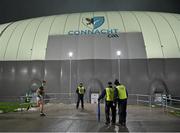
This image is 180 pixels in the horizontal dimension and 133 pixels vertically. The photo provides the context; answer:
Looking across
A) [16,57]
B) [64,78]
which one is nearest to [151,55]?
[64,78]

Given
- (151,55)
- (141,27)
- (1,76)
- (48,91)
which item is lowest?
(48,91)

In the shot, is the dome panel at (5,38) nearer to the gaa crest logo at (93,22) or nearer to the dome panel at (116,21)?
the gaa crest logo at (93,22)

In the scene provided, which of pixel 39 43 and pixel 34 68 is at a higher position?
pixel 39 43

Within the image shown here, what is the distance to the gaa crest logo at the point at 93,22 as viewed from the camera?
27.0 meters

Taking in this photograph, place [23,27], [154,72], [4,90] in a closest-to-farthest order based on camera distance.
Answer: [154,72], [4,90], [23,27]

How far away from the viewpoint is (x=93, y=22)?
27.5 m

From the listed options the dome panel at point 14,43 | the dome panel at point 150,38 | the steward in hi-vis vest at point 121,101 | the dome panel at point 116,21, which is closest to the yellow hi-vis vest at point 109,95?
the steward in hi-vis vest at point 121,101

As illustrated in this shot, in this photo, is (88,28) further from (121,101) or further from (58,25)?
(121,101)

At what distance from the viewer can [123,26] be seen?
2684 cm

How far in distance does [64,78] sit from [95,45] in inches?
183

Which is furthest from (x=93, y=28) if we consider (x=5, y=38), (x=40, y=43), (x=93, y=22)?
(x=5, y=38)

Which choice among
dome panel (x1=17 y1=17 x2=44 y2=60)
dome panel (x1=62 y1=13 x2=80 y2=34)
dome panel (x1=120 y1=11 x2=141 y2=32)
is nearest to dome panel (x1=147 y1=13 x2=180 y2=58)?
dome panel (x1=120 y1=11 x2=141 y2=32)

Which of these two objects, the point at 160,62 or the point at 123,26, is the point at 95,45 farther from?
the point at 160,62

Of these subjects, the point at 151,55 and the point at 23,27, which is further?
the point at 23,27
